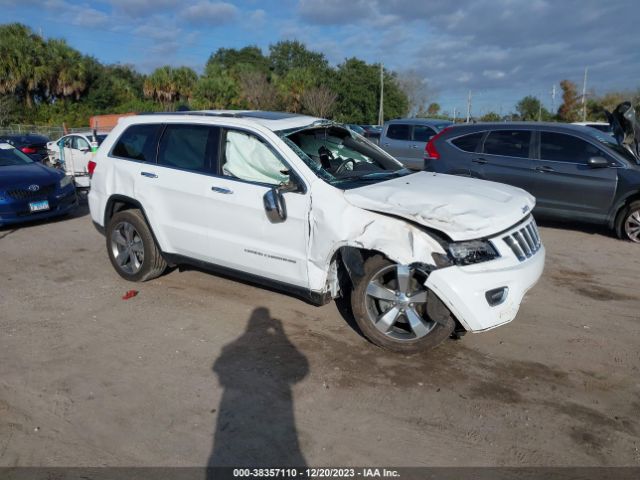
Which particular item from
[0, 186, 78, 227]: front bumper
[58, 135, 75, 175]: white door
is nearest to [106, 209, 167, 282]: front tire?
[0, 186, 78, 227]: front bumper

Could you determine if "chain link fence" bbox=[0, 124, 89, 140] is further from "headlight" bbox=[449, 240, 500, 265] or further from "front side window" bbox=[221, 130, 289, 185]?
"headlight" bbox=[449, 240, 500, 265]

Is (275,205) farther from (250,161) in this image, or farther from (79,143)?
(79,143)

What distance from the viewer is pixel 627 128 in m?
8.23

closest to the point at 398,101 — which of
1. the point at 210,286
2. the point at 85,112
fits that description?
the point at 85,112

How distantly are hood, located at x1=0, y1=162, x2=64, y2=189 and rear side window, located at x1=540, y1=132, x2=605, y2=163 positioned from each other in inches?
336

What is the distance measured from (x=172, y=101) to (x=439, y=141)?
46653 millimetres

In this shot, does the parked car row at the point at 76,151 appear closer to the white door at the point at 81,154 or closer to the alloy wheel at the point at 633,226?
the white door at the point at 81,154

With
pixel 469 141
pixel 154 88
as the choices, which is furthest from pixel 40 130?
pixel 469 141

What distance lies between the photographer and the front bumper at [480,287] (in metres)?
3.78

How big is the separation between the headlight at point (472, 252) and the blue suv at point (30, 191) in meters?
7.82

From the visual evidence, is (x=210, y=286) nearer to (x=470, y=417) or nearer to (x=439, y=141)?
(x=470, y=417)

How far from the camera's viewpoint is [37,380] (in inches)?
156

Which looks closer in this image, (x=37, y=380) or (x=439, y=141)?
(x=37, y=380)

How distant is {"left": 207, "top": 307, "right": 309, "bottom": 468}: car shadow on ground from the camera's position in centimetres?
309
